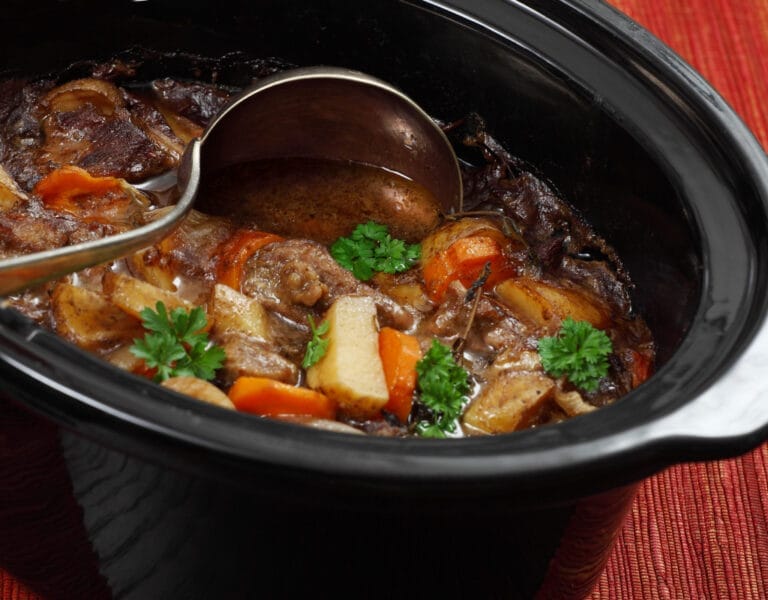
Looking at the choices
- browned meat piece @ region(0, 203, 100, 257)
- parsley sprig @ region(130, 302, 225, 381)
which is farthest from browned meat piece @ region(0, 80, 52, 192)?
parsley sprig @ region(130, 302, 225, 381)

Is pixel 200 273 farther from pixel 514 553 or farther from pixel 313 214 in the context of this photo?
pixel 514 553

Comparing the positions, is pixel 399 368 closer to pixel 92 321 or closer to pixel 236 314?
pixel 236 314

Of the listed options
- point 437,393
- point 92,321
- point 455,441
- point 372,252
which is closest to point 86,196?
point 92,321

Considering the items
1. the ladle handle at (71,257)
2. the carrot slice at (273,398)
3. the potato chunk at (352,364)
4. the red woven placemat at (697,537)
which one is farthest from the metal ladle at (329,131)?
the red woven placemat at (697,537)

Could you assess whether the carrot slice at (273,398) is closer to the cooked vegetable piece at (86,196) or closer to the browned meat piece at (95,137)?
the cooked vegetable piece at (86,196)

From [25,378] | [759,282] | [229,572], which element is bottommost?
[229,572]

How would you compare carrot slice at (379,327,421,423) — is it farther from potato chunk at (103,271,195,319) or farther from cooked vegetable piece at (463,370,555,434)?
potato chunk at (103,271,195,319)

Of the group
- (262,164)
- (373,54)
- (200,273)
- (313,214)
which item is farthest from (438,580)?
(373,54)

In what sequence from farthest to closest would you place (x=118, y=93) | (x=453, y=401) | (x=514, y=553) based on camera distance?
(x=118, y=93) < (x=453, y=401) < (x=514, y=553)
